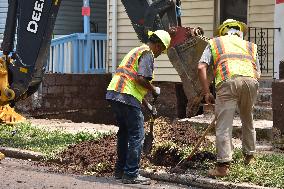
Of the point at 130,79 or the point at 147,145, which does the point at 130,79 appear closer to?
the point at 130,79

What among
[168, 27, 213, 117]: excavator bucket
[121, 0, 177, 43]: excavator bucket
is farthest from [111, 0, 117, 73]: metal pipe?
[168, 27, 213, 117]: excavator bucket

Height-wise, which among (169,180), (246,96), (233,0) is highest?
(233,0)

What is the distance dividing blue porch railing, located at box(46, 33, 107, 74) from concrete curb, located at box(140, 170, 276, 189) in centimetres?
1054

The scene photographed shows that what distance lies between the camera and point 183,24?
1791 centimetres

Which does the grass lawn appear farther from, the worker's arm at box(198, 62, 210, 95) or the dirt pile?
the worker's arm at box(198, 62, 210, 95)

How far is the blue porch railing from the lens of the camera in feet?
63.2

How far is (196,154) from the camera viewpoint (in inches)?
366

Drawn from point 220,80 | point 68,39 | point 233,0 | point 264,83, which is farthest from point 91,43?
point 220,80

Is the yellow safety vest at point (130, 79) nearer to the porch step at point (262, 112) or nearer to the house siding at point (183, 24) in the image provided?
the porch step at point (262, 112)

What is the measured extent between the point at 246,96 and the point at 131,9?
124 inches

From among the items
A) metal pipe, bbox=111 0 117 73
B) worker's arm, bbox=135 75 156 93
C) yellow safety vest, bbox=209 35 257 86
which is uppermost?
metal pipe, bbox=111 0 117 73

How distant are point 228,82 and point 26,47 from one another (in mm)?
4583

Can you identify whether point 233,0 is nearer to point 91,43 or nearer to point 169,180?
point 91,43

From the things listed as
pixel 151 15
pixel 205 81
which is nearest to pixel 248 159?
pixel 205 81
